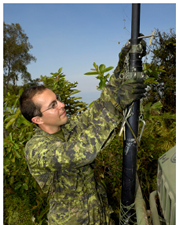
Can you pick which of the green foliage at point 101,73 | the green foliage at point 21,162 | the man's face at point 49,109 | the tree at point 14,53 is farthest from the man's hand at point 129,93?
the tree at point 14,53

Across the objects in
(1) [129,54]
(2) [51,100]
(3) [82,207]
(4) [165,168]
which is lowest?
(3) [82,207]

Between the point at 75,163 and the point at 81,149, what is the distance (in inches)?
4.0

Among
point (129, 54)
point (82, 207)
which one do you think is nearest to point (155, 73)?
point (129, 54)

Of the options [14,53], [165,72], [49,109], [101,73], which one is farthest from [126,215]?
[14,53]

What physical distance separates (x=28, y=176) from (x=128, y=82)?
9.17 ft

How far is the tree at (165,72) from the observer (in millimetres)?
5527

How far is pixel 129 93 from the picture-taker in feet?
3.67

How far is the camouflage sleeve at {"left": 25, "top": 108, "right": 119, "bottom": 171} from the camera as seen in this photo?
3.62ft

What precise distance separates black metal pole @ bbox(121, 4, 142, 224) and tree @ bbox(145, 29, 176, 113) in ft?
15.3

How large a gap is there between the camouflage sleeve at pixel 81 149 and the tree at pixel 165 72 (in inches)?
193

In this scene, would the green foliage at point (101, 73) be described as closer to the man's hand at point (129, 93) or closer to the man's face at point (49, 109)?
the man's face at point (49, 109)

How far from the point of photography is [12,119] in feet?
7.45

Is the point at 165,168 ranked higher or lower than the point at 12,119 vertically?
lower

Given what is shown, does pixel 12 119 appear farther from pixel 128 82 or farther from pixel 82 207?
pixel 128 82
